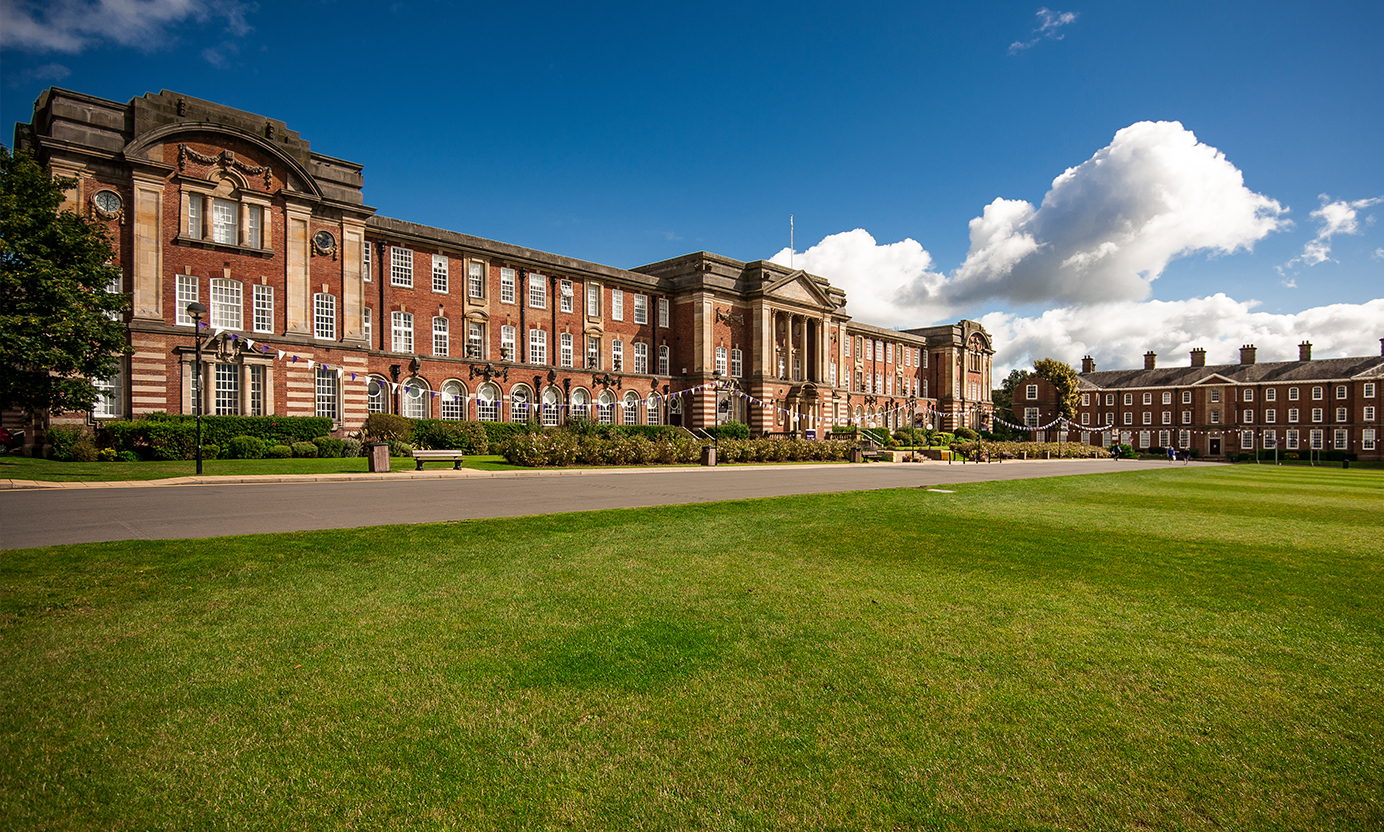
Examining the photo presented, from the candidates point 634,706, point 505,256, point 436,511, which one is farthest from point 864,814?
point 505,256

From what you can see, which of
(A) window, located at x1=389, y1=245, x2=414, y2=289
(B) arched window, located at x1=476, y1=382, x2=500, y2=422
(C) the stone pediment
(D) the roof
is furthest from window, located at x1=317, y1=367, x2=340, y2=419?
(D) the roof

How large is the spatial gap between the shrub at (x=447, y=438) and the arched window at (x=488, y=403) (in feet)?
17.3

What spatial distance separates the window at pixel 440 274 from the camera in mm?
39278

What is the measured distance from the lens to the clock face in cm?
2691

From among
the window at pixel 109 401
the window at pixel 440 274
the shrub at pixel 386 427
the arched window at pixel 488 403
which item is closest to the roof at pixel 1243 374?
the arched window at pixel 488 403

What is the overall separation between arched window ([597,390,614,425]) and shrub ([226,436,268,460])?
22696 mm

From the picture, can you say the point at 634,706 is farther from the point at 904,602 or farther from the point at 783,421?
the point at 783,421

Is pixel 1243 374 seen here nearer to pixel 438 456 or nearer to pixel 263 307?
pixel 438 456

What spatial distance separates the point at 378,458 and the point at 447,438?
12.6m

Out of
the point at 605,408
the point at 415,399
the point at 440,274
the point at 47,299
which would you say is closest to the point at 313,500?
the point at 47,299

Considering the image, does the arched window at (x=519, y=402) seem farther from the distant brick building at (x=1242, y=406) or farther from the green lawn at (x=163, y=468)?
the distant brick building at (x=1242, y=406)

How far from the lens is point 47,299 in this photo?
21703 mm

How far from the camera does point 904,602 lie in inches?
247

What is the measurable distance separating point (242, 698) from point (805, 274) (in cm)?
5748
